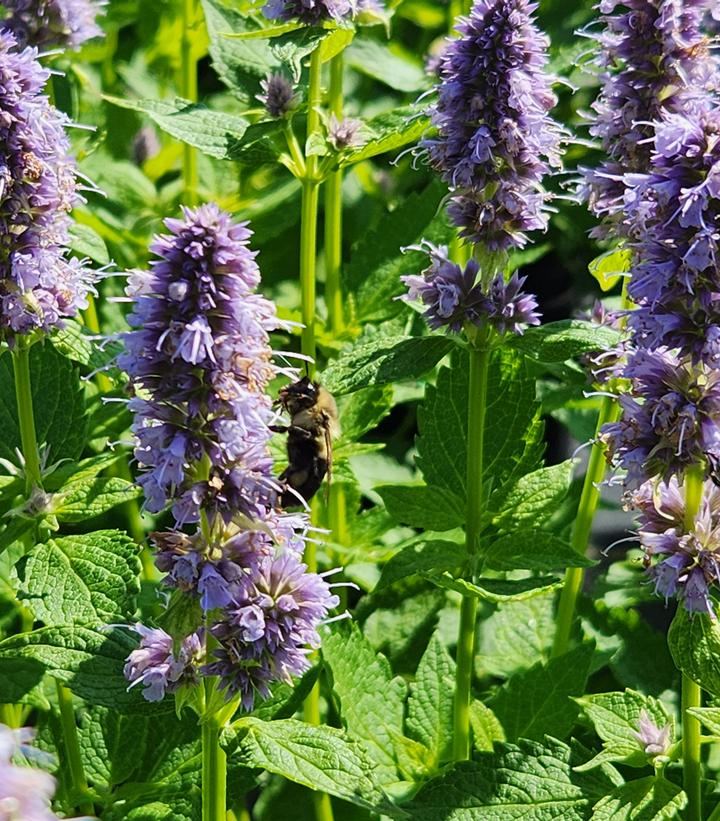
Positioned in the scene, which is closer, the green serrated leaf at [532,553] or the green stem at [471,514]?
the green serrated leaf at [532,553]

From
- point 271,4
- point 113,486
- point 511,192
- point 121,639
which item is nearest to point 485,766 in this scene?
point 121,639

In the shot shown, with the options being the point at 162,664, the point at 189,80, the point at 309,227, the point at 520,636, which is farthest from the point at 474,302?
the point at 189,80

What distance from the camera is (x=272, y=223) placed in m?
4.75

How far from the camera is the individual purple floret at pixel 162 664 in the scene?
2.41 meters

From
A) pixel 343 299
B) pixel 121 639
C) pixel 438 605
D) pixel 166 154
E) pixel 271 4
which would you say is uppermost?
pixel 271 4

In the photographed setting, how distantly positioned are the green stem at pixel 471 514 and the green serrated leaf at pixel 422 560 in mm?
51

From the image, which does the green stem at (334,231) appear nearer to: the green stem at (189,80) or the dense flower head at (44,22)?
the green stem at (189,80)

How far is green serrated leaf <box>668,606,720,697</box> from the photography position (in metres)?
2.67

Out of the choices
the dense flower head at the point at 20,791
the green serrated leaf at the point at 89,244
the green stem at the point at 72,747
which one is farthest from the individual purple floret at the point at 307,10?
the dense flower head at the point at 20,791

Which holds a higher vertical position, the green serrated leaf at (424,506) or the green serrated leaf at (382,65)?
the green serrated leaf at (382,65)

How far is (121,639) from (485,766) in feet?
3.00

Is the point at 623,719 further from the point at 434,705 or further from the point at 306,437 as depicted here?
the point at 306,437

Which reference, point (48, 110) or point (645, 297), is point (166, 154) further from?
point (645, 297)

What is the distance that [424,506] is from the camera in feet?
10.7
